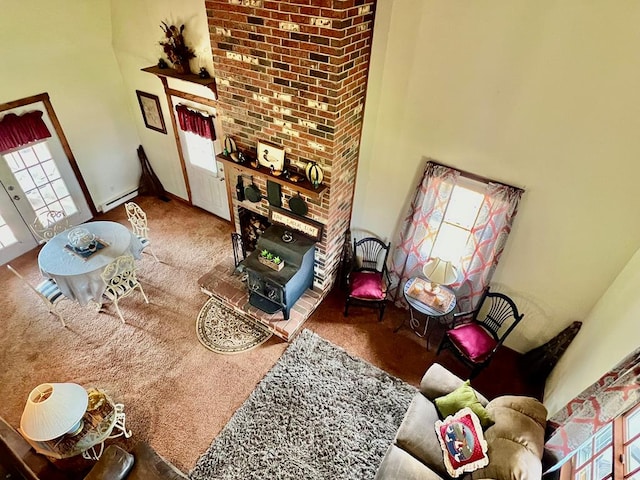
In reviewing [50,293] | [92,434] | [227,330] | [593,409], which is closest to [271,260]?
[227,330]

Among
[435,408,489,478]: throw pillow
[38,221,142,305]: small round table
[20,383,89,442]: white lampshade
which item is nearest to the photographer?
[20,383,89,442]: white lampshade

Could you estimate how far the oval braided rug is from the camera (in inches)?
173

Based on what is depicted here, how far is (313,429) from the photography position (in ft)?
11.9

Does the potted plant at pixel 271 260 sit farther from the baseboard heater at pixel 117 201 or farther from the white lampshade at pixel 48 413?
the baseboard heater at pixel 117 201

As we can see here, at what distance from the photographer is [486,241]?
3793 millimetres

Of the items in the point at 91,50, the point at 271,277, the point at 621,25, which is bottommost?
the point at 271,277

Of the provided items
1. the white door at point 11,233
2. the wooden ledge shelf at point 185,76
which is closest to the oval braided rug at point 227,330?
the wooden ledge shelf at point 185,76

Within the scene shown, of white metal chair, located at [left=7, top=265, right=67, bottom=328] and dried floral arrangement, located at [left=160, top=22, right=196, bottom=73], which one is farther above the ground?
dried floral arrangement, located at [left=160, top=22, right=196, bottom=73]

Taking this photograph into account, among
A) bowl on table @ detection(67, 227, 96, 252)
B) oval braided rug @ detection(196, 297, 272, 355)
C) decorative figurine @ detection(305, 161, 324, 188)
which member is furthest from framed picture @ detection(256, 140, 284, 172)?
bowl on table @ detection(67, 227, 96, 252)

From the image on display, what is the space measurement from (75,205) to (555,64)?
6633 millimetres

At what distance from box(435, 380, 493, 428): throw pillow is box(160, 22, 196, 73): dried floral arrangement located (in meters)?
4.99

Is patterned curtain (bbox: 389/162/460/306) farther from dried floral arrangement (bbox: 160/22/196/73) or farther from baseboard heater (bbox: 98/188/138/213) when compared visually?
baseboard heater (bbox: 98/188/138/213)

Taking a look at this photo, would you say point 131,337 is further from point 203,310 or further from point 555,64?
point 555,64

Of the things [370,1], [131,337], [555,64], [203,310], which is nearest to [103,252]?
[131,337]
